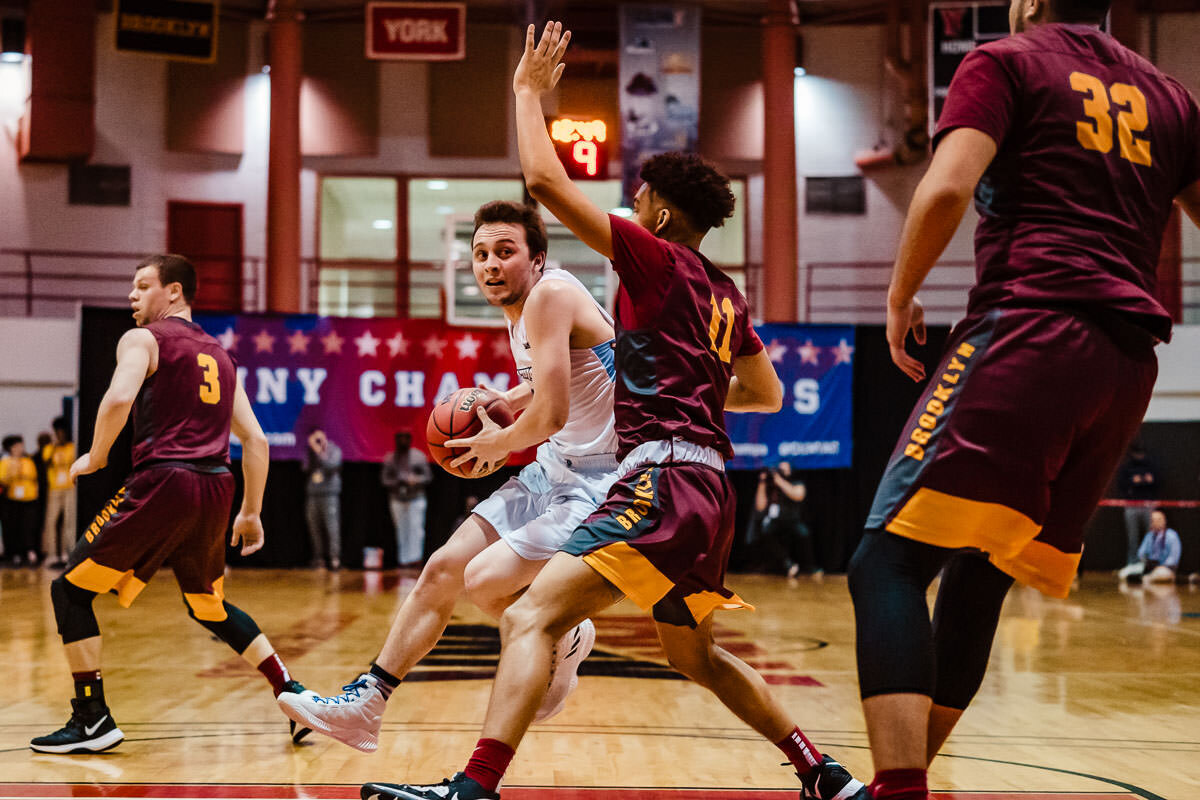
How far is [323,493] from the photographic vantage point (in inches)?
534

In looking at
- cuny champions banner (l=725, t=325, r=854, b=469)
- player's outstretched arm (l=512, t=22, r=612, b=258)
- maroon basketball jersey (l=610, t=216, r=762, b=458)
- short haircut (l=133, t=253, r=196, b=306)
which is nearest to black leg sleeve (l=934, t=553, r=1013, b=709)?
maroon basketball jersey (l=610, t=216, r=762, b=458)

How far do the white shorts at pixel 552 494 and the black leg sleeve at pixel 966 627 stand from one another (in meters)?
1.22

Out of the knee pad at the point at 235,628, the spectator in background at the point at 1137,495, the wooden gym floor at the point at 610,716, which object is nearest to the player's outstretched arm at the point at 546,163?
the wooden gym floor at the point at 610,716

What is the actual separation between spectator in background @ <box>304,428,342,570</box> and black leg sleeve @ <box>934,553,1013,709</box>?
11721 millimetres

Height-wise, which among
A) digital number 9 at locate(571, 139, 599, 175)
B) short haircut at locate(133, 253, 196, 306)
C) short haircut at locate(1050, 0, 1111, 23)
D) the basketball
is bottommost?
the basketball

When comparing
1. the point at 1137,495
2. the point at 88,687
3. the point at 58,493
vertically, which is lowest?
the point at 58,493

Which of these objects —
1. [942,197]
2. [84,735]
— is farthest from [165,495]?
[942,197]

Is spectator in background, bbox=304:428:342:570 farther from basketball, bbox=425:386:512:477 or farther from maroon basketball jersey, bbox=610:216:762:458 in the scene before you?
maroon basketball jersey, bbox=610:216:762:458

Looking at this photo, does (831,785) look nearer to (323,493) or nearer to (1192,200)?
(1192,200)

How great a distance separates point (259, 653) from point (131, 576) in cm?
56

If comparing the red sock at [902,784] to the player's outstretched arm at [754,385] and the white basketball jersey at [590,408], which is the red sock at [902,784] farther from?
the white basketball jersey at [590,408]

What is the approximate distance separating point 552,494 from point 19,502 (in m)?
13.4

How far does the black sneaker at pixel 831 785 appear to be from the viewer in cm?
321

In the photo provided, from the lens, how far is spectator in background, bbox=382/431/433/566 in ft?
44.5
